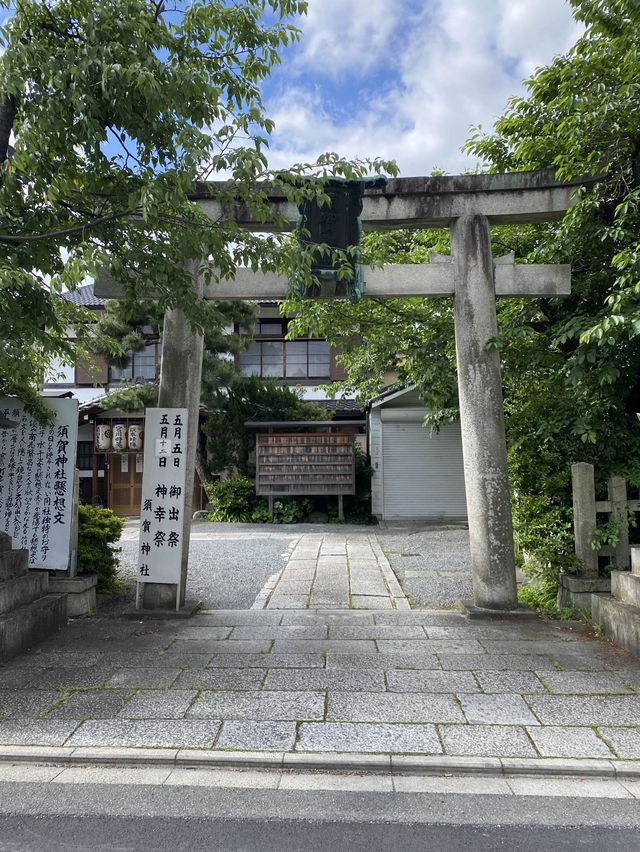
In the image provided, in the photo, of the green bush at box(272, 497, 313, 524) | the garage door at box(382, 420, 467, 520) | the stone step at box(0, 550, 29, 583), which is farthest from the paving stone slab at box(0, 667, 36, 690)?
the garage door at box(382, 420, 467, 520)

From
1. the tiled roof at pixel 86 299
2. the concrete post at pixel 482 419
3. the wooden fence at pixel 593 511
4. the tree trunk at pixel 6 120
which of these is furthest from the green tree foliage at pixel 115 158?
the tiled roof at pixel 86 299

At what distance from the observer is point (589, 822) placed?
10.2 feet

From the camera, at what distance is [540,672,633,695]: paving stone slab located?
464 centimetres

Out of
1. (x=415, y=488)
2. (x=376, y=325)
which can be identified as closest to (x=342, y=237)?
(x=376, y=325)

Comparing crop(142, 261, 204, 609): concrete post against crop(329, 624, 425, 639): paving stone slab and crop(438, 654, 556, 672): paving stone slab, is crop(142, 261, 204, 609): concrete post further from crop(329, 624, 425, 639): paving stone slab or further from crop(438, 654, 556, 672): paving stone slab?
crop(438, 654, 556, 672): paving stone slab

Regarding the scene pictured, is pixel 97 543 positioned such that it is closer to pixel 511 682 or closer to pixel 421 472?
pixel 511 682

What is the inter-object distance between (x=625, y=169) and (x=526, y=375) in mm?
2672

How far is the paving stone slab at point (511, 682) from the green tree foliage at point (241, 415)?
41.2ft

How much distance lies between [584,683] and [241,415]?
43.1ft

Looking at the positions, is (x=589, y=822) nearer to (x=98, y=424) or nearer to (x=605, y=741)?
(x=605, y=741)

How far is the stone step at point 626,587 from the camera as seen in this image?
5711 millimetres

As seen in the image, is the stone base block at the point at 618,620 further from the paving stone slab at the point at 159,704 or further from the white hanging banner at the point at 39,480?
the white hanging banner at the point at 39,480

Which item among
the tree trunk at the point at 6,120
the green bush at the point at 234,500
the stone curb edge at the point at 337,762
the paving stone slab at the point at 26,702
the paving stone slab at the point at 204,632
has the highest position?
the tree trunk at the point at 6,120

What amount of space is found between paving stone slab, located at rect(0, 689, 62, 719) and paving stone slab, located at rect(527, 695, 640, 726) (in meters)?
3.62
